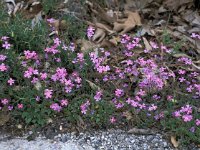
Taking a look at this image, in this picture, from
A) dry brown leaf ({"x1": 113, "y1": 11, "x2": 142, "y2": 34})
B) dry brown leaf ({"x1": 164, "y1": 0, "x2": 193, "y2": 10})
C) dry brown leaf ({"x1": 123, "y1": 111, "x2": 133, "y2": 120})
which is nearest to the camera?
dry brown leaf ({"x1": 123, "y1": 111, "x2": 133, "y2": 120})

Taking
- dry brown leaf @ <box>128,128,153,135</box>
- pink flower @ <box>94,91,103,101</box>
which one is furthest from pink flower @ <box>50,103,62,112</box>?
dry brown leaf @ <box>128,128,153,135</box>

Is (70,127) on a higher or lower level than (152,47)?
lower

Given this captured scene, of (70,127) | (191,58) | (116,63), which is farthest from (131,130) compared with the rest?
(191,58)

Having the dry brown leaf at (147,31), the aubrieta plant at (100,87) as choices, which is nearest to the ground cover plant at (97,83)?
the aubrieta plant at (100,87)

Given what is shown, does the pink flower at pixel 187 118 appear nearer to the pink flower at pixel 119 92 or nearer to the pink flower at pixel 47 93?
the pink flower at pixel 119 92

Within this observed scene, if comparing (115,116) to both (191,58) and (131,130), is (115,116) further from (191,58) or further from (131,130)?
(191,58)

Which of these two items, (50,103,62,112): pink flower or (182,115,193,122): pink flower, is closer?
(182,115,193,122): pink flower

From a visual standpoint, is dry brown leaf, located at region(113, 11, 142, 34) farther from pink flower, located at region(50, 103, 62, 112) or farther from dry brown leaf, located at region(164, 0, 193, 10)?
pink flower, located at region(50, 103, 62, 112)
